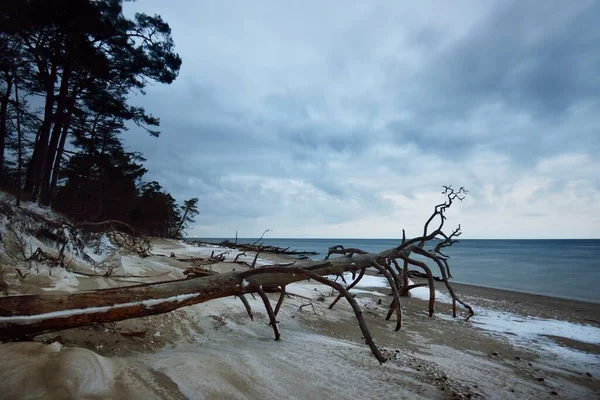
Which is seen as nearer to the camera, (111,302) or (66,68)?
(111,302)

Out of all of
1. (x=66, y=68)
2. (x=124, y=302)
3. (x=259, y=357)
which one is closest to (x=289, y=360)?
(x=259, y=357)

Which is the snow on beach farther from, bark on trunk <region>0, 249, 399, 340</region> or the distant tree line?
the distant tree line

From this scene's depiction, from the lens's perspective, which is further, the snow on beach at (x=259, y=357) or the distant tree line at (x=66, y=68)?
the distant tree line at (x=66, y=68)

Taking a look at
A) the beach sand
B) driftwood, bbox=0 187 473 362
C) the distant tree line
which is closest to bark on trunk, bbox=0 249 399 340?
driftwood, bbox=0 187 473 362

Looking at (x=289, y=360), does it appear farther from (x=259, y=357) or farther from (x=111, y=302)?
(x=111, y=302)

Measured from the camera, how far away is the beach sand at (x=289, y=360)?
6.03ft

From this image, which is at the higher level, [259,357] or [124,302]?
[124,302]

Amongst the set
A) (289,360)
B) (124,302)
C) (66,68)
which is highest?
(66,68)

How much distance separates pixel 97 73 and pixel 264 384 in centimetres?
1276

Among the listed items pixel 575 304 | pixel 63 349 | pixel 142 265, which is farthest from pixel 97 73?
pixel 575 304

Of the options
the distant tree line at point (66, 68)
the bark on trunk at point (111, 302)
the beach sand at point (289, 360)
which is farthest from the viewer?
the distant tree line at point (66, 68)

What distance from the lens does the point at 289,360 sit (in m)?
2.68

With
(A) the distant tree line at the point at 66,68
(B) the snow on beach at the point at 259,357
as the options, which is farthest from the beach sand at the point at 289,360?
(A) the distant tree line at the point at 66,68

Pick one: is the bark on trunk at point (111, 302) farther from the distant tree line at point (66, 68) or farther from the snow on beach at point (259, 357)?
Result: the distant tree line at point (66, 68)
